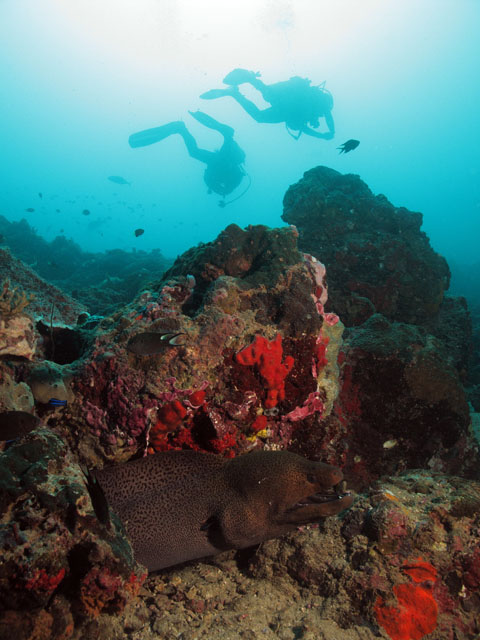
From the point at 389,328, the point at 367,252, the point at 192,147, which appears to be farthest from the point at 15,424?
the point at 192,147

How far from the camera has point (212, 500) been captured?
2.89 m

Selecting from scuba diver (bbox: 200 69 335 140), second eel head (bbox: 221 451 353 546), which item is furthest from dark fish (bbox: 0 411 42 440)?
scuba diver (bbox: 200 69 335 140)

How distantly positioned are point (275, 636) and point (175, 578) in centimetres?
114

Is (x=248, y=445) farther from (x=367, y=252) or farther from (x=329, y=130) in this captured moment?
(x=329, y=130)

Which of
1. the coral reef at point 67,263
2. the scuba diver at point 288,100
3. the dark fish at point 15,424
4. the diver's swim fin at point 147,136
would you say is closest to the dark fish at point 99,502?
the dark fish at point 15,424

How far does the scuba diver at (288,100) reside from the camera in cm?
2134

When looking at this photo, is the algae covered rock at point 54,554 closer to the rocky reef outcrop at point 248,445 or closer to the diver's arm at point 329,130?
the rocky reef outcrop at point 248,445

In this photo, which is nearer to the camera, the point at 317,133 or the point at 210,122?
the point at 317,133

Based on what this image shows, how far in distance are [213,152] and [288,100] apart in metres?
8.04

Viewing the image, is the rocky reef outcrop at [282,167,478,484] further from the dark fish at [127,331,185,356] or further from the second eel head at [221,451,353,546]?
the dark fish at [127,331,185,356]

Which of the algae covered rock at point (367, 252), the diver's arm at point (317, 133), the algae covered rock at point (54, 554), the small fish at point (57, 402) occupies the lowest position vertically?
the algae covered rock at point (54, 554)

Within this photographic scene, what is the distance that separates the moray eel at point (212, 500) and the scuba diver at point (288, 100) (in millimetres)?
24543

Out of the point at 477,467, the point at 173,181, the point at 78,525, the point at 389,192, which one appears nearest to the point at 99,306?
the point at 78,525

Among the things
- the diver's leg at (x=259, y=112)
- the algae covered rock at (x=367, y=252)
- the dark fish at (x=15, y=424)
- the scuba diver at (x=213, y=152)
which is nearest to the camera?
the dark fish at (x=15, y=424)
